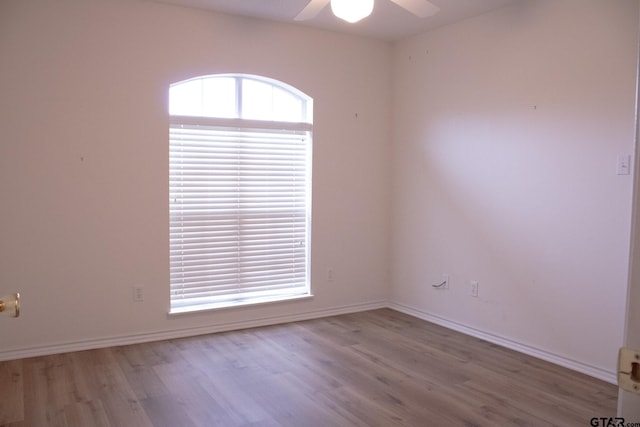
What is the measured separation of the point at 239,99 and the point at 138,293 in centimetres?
185

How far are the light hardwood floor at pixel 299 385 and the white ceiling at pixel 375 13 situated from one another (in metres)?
2.68

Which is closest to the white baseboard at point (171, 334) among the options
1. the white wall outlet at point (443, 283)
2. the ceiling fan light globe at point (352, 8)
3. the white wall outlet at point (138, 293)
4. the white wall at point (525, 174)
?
the white wall outlet at point (138, 293)

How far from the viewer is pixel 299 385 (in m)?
3.16

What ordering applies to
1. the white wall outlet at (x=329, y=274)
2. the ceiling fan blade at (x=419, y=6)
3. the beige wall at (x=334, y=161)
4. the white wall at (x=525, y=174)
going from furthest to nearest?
the white wall outlet at (x=329, y=274) → the beige wall at (x=334, y=161) → the white wall at (x=525, y=174) → the ceiling fan blade at (x=419, y=6)

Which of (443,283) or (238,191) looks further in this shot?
(443,283)

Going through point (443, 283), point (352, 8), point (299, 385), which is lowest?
point (299, 385)

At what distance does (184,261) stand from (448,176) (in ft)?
8.00

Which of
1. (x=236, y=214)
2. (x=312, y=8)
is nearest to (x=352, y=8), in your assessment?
(x=312, y=8)

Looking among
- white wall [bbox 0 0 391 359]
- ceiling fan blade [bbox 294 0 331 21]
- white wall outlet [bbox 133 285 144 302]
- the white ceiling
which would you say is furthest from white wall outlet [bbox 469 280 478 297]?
white wall outlet [bbox 133 285 144 302]

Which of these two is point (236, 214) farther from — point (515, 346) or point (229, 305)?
point (515, 346)

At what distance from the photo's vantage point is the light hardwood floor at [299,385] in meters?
2.74

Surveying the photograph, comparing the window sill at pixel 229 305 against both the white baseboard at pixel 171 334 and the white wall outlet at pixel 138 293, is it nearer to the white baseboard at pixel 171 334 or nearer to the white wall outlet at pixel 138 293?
the white baseboard at pixel 171 334

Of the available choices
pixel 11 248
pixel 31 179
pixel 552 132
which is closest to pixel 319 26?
pixel 552 132

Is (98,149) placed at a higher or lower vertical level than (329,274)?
higher
